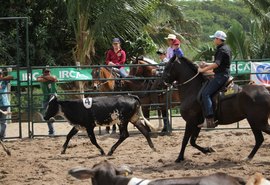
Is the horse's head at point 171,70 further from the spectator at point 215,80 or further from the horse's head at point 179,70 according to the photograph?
the spectator at point 215,80

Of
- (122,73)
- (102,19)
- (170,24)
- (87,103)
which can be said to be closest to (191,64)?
(87,103)

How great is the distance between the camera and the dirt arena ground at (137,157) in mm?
9500

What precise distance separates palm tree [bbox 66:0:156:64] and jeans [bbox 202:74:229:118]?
382 inches

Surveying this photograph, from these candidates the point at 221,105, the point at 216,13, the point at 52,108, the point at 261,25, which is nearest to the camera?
the point at 221,105

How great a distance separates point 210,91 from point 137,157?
1805 mm

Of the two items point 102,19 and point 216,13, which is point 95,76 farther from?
point 216,13

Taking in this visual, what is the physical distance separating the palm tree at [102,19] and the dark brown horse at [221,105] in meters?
9.13

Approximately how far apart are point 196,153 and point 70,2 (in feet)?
32.0

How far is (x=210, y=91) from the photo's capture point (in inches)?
414

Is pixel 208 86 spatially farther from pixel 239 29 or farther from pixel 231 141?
pixel 239 29

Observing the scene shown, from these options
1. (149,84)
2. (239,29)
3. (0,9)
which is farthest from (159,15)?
(149,84)

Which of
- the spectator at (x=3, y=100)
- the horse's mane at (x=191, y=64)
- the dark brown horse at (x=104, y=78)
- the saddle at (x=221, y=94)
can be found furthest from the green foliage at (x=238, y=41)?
the saddle at (x=221, y=94)

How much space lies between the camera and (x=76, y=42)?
831 inches

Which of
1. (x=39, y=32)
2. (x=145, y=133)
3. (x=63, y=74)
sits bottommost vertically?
(x=145, y=133)
